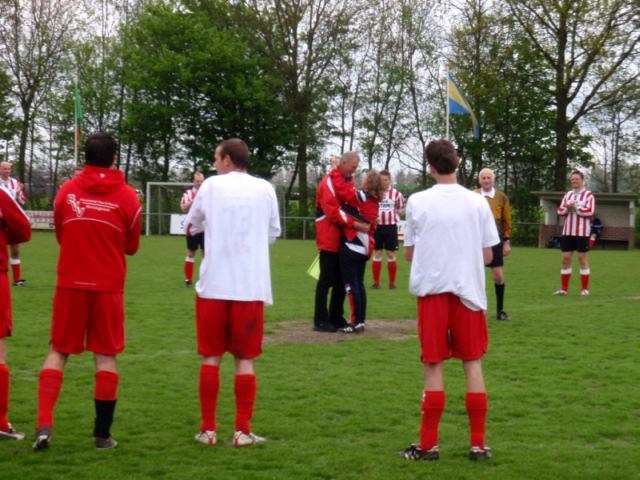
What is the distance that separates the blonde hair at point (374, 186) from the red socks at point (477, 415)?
224 inches

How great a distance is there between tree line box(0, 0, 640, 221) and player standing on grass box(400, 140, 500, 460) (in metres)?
37.3

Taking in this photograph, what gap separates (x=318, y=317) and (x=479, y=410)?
5464mm

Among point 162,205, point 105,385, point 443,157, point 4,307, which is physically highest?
point 162,205

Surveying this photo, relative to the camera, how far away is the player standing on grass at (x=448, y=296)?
17.4ft

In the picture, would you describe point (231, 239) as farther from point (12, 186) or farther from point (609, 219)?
point (609, 219)

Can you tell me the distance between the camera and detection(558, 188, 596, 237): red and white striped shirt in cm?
1496

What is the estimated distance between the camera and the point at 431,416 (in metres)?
5.30

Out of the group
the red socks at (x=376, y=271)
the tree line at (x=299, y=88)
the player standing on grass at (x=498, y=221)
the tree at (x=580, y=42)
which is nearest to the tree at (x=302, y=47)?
the tree line at (x=299, y=88)

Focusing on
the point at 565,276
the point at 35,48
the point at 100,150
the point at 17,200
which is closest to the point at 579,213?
the point at 565,276

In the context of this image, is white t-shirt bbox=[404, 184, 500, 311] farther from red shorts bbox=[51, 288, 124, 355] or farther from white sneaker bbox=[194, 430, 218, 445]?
red shorts bbox=[51, 288, 124, 355]

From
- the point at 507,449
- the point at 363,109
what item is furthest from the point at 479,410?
the point at 363,109

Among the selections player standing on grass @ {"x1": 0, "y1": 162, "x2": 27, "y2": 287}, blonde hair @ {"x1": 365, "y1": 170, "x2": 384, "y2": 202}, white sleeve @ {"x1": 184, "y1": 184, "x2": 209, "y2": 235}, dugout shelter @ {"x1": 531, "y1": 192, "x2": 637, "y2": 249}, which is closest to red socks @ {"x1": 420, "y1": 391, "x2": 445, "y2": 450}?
white sleeve @ {"x1": 184, "y1": 184, "x2": 209, "y2": 235}

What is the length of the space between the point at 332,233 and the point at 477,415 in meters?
5.20

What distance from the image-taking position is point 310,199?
4878 cm
